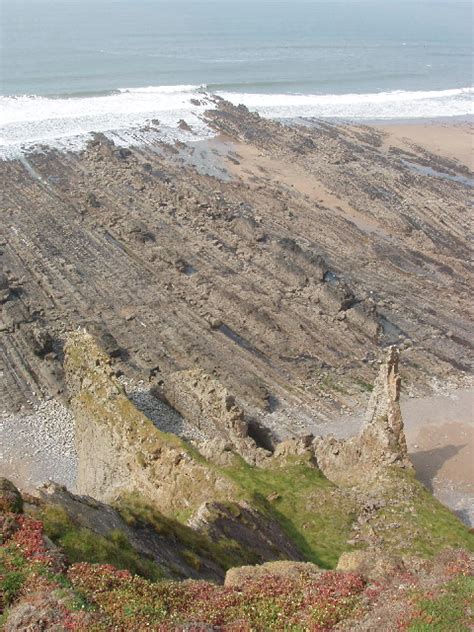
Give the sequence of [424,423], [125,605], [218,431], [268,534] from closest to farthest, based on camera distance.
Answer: [125,605], [268,534], [218,431], [424,423]

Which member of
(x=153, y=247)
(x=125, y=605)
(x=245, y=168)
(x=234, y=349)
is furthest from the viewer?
(x=245, y=168)

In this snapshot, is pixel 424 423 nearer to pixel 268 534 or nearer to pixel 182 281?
pixel 268 534

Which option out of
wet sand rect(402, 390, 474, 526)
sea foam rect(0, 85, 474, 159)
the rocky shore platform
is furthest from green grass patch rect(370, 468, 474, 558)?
sea foam rect(0, 85, 474, 159)

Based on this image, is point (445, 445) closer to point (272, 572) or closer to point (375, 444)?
point (375, 444)

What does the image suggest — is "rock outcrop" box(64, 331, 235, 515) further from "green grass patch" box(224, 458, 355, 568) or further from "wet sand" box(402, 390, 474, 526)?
"wet sand" box(402, 390, 474, 526)

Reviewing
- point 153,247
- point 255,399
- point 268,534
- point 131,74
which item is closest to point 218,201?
point 153,247

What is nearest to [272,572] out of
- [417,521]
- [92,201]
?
[417,521]
